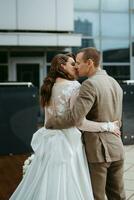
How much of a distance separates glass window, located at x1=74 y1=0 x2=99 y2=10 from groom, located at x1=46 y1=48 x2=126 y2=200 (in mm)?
19827

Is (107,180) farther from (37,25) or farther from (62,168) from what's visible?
(37,25)

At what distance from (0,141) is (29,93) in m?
1.36

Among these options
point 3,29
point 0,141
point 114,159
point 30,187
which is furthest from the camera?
point 3,29

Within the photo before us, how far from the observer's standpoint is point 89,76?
4.76 m

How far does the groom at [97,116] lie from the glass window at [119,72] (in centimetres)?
2052

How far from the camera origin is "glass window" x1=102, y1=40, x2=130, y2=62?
978 inches

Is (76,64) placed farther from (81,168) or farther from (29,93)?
(29,93)

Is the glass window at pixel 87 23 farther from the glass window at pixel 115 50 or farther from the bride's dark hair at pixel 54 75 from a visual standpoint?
the bride's dark hair at pixel 54 75

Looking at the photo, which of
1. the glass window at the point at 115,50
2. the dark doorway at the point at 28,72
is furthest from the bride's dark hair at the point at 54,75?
the glass window at the point at 115,50

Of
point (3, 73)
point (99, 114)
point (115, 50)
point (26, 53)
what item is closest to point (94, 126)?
point (99, 114)

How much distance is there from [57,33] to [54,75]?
16484mm

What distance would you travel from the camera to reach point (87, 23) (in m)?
24.5

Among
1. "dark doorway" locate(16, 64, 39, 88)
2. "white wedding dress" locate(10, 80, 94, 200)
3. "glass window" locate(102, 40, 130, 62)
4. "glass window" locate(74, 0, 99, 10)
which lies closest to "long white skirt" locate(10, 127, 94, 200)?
"white wedding dress" locate(10, 80, 94, 200)

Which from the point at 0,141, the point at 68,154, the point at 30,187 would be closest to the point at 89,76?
the point at 68,154
